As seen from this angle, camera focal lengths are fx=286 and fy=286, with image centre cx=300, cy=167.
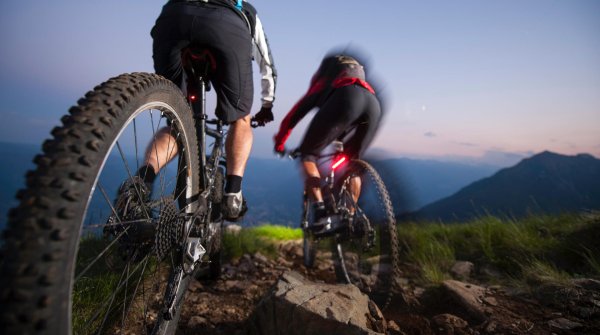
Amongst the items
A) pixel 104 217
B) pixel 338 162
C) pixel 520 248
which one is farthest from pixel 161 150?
→ pixel 520 248

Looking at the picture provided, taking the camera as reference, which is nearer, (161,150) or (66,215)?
(66,215)

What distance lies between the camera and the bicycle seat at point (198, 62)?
1978 mm

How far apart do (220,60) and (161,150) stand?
29.4 inches

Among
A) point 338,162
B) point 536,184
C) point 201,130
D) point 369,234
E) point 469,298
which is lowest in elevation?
point 536,184

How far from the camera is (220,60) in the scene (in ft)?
6.56

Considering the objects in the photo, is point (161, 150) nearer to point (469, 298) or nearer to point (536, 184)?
point (469, 298)

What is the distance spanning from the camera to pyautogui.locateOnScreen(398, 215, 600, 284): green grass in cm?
284

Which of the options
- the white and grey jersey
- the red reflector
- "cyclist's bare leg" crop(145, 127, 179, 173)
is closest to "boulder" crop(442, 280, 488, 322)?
the red reflector

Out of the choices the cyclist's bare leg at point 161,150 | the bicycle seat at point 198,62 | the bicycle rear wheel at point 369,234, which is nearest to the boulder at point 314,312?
the bicycle rear wheel at point 369,234

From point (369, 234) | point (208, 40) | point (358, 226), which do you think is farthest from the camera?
point (358, 226)

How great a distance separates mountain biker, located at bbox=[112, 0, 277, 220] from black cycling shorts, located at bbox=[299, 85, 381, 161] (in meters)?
1.21

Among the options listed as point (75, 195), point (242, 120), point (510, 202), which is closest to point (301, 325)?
point (75, 195)

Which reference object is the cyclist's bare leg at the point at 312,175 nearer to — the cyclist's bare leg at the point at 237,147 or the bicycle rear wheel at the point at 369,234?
the bicycle rear wheel at the point at 369,234

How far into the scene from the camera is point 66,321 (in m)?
0.77
